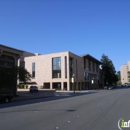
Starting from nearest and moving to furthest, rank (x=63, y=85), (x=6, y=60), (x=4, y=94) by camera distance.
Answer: (x=4, y=94) → (x=6, y=60) → (x=63, y=85)

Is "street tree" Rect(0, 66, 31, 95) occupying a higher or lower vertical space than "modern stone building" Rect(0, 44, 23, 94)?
lower

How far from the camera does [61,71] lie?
68.8m

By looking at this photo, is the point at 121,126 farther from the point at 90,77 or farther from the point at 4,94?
the point at 90,77

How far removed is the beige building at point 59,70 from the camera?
224 ft

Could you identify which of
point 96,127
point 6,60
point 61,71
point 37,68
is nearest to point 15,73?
point 6,60

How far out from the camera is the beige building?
6838cm

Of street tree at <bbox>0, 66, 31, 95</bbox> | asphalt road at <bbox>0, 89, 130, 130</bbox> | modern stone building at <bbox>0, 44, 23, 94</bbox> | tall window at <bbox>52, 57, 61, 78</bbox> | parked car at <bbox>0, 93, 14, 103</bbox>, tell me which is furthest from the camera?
tall window at <bbox>52, 57, 61, 78</bbox>

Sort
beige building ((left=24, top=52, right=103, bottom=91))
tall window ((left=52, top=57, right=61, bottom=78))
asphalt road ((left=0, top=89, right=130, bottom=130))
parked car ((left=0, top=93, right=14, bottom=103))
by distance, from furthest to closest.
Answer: tall window ((left=52, top=57, right=61, bottom=78))
beige building ((left=24, top=52, right=103, bottom=91))
parked car ((left=0, top=93, right=14, bottom=103))
asphalt road ((left=0, top=89, right=130, bottom=130))

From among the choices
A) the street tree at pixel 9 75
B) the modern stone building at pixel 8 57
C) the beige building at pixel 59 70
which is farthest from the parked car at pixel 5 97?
the beige building at pixel 59 70

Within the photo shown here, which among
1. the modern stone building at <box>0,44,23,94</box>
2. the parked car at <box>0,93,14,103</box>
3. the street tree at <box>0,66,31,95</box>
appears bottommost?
the parked car at <box>0,93,14,103</box>

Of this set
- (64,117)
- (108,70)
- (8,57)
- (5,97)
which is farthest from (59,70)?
(64,117)

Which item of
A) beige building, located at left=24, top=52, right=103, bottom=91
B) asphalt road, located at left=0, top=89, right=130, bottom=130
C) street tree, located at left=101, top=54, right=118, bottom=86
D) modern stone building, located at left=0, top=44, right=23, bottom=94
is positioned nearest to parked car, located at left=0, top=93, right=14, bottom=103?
asphalt road, located at left=0, top=89, right=130, bottom=130

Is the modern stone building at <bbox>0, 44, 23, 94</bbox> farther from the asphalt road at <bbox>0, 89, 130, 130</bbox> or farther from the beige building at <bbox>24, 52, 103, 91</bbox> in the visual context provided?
the beige building at <bbox>24, 52, 103, 91</bbox>

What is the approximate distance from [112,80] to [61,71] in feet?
163
